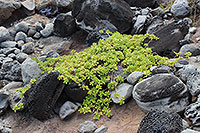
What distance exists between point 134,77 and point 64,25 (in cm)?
395

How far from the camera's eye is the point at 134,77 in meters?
4.16

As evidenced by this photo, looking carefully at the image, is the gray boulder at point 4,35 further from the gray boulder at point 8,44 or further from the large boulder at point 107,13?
the large boulder at point 107,13

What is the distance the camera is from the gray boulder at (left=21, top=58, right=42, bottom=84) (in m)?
4.93

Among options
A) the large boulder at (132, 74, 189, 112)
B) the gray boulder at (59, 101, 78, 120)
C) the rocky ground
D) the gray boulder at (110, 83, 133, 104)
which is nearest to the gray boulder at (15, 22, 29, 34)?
the rocky ground

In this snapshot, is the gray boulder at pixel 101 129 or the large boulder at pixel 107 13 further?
the large boulder at pixel 107 13

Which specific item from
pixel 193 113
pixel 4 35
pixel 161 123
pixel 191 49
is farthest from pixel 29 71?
pixel 191 49

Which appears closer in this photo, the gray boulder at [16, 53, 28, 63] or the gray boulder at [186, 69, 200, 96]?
the gray boulder at [186, 69, 200, 96]

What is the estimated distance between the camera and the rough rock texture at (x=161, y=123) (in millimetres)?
2777

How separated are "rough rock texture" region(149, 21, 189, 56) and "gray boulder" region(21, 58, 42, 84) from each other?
111 inches

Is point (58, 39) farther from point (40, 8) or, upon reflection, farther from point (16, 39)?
point (40, 8)

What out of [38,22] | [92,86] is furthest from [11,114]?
[38,22]

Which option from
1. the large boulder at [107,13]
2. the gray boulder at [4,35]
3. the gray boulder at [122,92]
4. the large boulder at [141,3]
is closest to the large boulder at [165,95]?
the gray boulder at [122,92]

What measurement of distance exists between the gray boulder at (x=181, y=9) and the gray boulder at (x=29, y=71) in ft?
14.9

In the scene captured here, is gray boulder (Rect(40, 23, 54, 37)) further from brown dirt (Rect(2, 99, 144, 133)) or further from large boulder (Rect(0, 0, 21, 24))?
brown dirt (Rect(2, 99, 144, 133))
